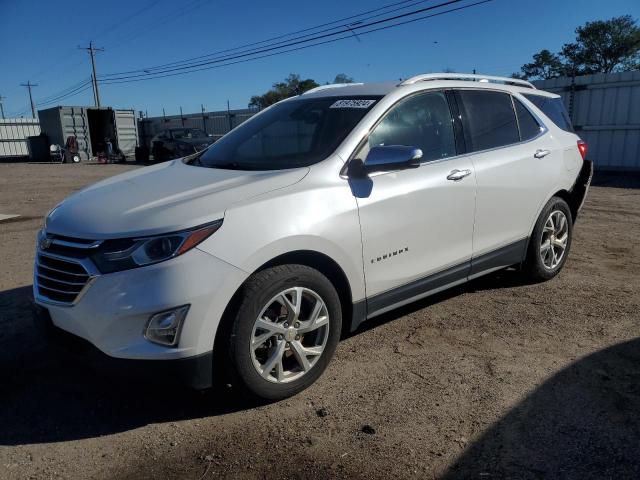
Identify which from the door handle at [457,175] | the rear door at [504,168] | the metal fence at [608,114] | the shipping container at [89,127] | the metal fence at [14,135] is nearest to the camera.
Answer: the door handle at [457,175]

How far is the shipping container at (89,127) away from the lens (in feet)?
95.1

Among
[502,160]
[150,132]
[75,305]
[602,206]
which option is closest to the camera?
[75,305]

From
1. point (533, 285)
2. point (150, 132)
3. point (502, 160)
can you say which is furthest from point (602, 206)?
point (150, 132)

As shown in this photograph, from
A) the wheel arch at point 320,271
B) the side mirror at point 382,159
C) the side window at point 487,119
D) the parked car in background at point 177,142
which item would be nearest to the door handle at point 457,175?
the side window at point 487,119

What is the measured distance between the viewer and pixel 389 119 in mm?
3508

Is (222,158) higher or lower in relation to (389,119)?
lower

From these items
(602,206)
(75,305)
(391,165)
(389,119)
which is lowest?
(602,206)

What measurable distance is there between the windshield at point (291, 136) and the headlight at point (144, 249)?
92cm

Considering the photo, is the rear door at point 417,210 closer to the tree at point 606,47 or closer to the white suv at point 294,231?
the white suv at point 294,231

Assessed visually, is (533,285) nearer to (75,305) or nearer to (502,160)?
(502,160)

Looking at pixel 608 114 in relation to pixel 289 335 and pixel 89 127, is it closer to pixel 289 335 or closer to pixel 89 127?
pixel 289 335

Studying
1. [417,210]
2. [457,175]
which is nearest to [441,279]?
[417,210]

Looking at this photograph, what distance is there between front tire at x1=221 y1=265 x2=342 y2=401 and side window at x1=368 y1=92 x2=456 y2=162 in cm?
108

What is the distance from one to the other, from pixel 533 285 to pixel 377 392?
2462mm
